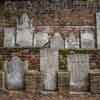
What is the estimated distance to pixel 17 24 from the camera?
678cm

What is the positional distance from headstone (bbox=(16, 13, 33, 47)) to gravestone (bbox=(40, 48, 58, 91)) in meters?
2.01

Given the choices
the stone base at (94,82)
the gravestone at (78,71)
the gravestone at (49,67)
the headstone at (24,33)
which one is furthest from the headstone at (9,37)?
the stone base at (94,82)

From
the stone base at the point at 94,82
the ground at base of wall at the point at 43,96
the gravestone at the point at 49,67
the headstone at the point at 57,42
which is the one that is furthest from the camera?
the headstone at the point at 57,42

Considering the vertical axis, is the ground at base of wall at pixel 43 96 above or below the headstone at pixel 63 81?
below

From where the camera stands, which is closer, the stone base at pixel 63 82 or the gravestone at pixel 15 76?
the stone base at pixel 63 82

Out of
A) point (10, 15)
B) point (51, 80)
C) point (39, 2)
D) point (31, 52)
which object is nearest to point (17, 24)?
point (10, 15)

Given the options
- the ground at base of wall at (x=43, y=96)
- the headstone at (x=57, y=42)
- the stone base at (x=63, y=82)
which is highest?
the headstone at (x=57, y=42)

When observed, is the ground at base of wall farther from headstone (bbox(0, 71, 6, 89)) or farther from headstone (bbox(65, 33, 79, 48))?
headstone (bbox(65, 33, 79, 48))

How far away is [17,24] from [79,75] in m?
Answer: 2.97

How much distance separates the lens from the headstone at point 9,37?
6.48 m

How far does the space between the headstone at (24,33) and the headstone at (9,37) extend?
135 mm

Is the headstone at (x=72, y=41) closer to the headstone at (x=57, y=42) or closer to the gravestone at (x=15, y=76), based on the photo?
the headstone at (x=57, y=42)

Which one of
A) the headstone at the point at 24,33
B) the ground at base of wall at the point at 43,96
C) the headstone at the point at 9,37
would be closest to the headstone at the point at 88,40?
the headstone at the point at 24,33

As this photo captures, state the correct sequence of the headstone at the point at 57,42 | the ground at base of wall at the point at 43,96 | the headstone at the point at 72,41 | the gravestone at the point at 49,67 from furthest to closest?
the headstone at the point at 72,41
the headstone at the point at 57,42
the gravestone at the point at 49,67
the ground at base of wall at the point at 43,96
